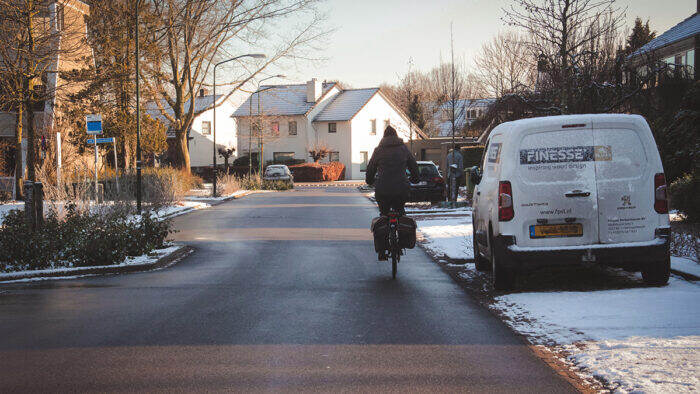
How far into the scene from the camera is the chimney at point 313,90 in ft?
245

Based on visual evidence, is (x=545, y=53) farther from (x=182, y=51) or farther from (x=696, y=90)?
(x=182, y=51)

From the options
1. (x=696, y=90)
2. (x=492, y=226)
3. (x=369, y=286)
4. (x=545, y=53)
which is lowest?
(x=369, y=286)

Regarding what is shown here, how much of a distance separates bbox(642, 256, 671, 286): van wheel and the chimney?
6738 cm

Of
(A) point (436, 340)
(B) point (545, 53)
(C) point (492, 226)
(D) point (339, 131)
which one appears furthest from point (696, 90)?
(D) point (339, 131)

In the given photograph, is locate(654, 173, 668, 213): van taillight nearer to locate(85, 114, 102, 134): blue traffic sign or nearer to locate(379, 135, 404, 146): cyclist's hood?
locate(379, 135, 404, 146): cyclist's hood

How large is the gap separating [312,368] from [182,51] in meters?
34.5

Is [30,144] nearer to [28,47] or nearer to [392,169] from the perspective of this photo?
[28,47]

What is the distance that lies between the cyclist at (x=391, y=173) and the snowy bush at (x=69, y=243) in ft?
15.1

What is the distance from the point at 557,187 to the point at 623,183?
73cm

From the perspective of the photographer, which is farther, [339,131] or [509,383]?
[339,131]

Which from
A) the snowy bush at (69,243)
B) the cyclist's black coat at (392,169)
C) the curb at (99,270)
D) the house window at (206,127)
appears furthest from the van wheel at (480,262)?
the house window at (206,127)

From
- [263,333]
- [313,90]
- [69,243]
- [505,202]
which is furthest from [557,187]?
[313,90]

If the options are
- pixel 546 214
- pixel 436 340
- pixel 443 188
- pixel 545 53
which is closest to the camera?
pixel 436 340

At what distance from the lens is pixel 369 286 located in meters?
9.49
